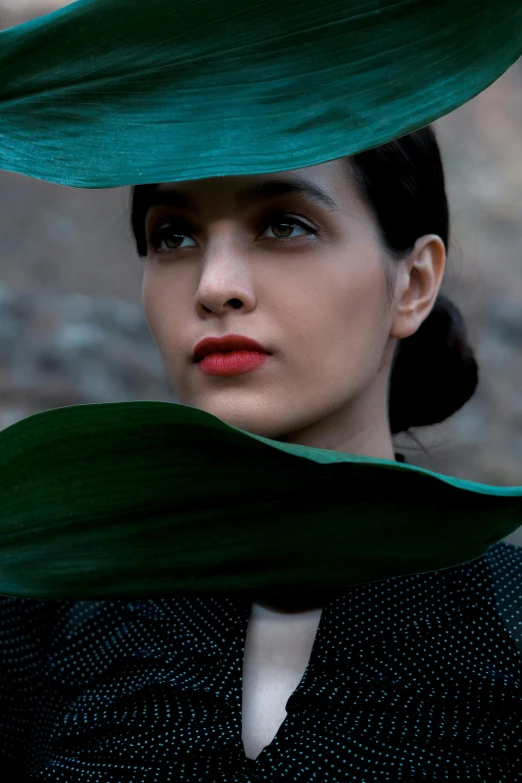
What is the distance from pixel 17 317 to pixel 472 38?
214 cm

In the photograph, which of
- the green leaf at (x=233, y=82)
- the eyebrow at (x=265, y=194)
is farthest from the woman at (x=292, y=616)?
the green leaf at (x=233, y=82)

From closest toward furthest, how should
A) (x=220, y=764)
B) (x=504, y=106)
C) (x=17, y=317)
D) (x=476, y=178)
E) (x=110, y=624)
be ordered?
(x=220, y=764) → (x=110, y=624) → (x=17, y=317) → (x=476, y=178) → (x=504, y=106)

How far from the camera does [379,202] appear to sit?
2.55 ft

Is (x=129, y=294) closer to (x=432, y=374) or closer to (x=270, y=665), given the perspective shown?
(x=432, y=374)

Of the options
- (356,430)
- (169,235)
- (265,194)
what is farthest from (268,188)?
(356,430)

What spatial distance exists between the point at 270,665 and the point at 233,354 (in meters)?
0.25

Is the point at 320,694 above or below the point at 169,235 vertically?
below

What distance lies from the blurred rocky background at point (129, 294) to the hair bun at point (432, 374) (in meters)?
0.58

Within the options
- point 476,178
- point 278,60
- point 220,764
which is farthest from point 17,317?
point 278,60

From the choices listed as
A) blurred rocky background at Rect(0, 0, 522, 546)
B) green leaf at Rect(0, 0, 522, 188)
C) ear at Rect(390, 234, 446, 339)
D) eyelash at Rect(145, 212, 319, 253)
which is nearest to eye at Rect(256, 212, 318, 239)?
eyelash at Rect(145, 212, 319, 253)

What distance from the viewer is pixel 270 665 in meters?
0.75

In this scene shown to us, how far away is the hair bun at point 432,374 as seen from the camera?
0.95m

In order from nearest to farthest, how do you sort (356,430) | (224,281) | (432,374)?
1. (224,281)
2. (356,430)
3. (432,374)

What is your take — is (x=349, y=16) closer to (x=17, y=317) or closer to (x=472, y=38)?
(x=472, y=38)
